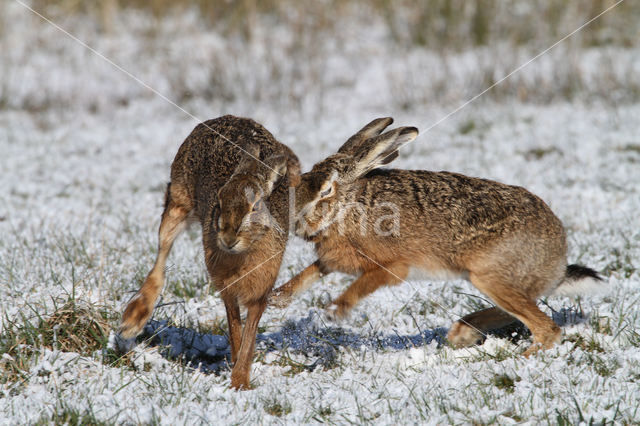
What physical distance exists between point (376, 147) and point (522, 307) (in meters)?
1.37

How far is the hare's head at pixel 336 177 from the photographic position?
4.64 metres

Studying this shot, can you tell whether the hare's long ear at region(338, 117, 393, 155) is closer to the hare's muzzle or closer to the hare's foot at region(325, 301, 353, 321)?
the hare's foot at region(325, 301, 353, 321)

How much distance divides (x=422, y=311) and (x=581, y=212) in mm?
2577

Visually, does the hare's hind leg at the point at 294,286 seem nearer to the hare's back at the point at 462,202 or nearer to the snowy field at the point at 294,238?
the snowy field at the point at 294,238

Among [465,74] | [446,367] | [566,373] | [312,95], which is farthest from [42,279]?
[465,74]

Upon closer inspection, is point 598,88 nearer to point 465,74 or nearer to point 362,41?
point 465,74

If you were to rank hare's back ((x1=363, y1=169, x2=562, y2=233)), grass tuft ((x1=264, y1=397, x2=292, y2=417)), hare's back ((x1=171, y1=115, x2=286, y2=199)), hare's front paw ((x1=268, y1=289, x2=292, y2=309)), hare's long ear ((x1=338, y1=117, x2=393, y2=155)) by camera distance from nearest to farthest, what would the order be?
grass tuft ((x1=264, y1=397, x2=292, y2=417)) < hare's back ((x1=171, y1=115, x2=286, y2=199)) < hare's front paw ((x1=268, y1=289, x2=292, y2=309)) < hare's back ((x1=363, y1=169, x2=562, y2=233)) < hare's long ear ((x1=338, y1=117, x2=393, y2=155))

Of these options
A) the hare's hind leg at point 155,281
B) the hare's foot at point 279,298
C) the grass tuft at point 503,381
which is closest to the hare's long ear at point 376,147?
the hare's foot at point 279,298

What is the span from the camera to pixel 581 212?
22.5ft

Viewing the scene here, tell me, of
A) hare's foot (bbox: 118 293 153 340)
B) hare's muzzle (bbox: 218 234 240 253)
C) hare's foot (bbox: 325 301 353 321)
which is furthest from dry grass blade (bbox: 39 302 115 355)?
hare's foot (bbox: 325 301 353 321)

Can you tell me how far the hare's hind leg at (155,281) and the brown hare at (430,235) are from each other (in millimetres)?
740

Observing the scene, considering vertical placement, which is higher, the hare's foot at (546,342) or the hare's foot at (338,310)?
the hare's foot at (338,310)

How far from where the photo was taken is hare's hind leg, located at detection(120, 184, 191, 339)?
417 centimetres

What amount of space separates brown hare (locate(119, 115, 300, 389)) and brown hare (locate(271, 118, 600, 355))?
1.17 feet
